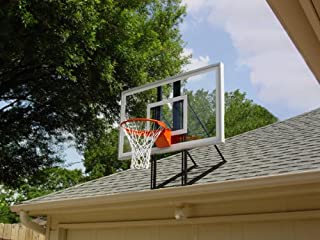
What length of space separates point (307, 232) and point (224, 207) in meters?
0.94

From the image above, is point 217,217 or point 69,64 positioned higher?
point 69,64

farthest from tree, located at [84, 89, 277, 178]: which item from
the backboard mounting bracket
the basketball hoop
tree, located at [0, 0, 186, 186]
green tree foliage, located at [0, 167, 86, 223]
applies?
the backboard mounting bracket

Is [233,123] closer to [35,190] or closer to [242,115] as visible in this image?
[242,115]

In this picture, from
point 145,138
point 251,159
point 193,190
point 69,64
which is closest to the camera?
point 193,190

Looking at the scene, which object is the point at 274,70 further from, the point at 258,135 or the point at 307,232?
the point at 307,232

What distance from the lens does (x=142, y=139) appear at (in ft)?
20.6

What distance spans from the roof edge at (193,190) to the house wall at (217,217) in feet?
0.48

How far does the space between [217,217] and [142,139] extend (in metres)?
1.66

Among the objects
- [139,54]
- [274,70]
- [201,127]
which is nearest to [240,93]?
[274,70]

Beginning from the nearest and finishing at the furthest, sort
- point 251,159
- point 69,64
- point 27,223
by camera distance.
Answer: point 251,159 → point 27,223 → point 69,64

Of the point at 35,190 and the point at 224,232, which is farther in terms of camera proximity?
the point at 35,190

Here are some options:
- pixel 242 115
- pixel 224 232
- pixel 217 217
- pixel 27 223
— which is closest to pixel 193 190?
pixel 217 217

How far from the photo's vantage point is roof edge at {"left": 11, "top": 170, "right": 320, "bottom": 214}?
13.3 feet

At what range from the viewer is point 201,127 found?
19.9 feet
